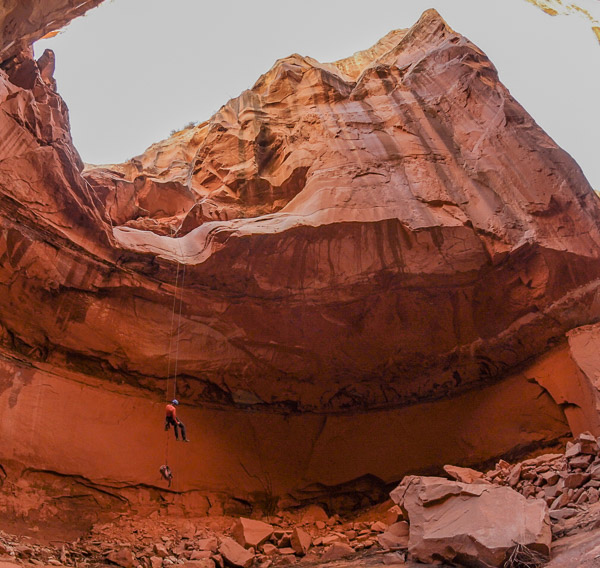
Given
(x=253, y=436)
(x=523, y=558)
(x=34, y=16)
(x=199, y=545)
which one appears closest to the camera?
(x=523, y=558)

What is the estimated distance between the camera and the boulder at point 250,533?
303 inches

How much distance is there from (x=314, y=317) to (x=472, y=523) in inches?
195

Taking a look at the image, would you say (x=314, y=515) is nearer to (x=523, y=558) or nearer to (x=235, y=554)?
(x=235, y=554)

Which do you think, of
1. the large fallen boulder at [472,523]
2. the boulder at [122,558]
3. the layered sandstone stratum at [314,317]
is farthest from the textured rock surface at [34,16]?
the large fallen boulder at [472,523]

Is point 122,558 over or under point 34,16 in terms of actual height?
under

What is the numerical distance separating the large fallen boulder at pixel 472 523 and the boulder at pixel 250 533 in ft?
7.77

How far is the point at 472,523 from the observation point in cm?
552

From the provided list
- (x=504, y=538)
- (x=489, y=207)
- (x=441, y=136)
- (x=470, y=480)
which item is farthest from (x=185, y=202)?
(x=504, y=538)

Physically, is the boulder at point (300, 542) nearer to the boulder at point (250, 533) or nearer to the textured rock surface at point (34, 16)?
the boulder at point (250, 533)

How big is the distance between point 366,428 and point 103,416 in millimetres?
4907

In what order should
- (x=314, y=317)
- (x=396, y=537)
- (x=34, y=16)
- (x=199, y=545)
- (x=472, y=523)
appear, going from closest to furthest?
(x=472, y=523), (x=34, y=16), (x=396, y=537), (x=199, y=545), (x=314, y=317)

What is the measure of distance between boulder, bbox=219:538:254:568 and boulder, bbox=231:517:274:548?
28cm

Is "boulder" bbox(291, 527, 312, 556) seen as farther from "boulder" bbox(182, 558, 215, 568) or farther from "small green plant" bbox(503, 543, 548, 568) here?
"small green plant" bbox(503, 543, 548, 568)

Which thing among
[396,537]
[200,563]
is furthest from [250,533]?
[396,537]
